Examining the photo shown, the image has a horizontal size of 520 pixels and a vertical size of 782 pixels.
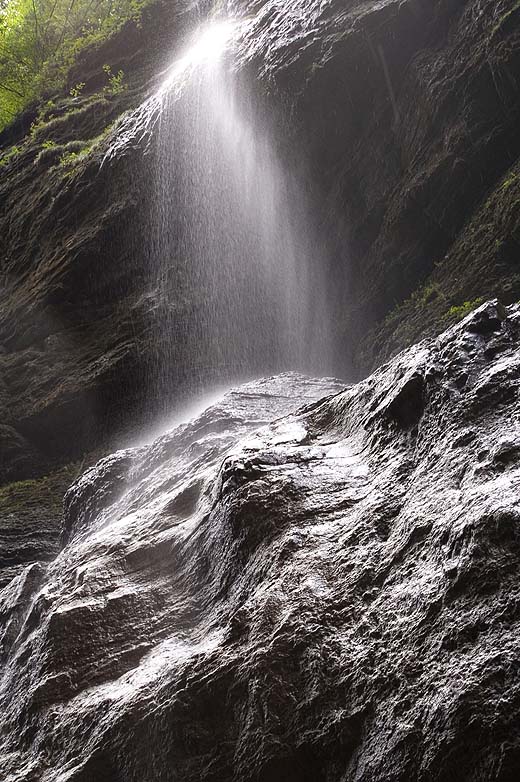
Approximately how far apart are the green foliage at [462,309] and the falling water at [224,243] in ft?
8.33

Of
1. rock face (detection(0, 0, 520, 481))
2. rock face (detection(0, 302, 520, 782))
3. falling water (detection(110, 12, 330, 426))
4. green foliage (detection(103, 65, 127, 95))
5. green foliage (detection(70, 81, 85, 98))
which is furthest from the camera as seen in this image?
green foliage (detection(70, 81, 85, 98))

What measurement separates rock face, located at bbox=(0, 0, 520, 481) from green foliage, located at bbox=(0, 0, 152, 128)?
422 cm

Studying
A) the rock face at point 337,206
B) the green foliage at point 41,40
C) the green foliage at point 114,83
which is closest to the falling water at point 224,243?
the rock face at point 337,206

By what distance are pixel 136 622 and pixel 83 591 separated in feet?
1.51

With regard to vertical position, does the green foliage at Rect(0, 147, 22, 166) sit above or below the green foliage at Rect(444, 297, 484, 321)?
above

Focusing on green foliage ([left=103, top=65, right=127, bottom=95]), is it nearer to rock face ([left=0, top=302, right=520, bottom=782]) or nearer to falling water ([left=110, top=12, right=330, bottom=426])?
falling water ([left=110, top=12, right=330, bottom=426])

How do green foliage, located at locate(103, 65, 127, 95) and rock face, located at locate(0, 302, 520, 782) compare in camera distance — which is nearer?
rock face, located at locate(0, 302, 520, 782)

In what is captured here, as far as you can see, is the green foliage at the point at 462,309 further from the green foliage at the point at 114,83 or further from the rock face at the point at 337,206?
the green foliage at the point at 114,83

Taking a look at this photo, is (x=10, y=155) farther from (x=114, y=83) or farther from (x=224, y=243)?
(x=224, y=243)

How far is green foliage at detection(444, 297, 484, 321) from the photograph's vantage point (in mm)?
6750

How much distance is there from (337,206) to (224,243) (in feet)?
6.24

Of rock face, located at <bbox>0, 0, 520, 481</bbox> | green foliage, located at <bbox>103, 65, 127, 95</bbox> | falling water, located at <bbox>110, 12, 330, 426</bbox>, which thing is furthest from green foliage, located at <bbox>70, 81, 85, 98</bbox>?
falling water, located at <bbox>110, 12, 330, 426</bbox>

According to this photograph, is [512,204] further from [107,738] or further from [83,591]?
[107,738]

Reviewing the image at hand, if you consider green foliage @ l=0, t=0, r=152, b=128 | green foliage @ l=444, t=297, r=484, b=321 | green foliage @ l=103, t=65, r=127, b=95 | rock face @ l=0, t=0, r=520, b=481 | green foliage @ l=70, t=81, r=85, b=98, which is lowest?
green foliage @ l=444, t=297, r=484, b=321
